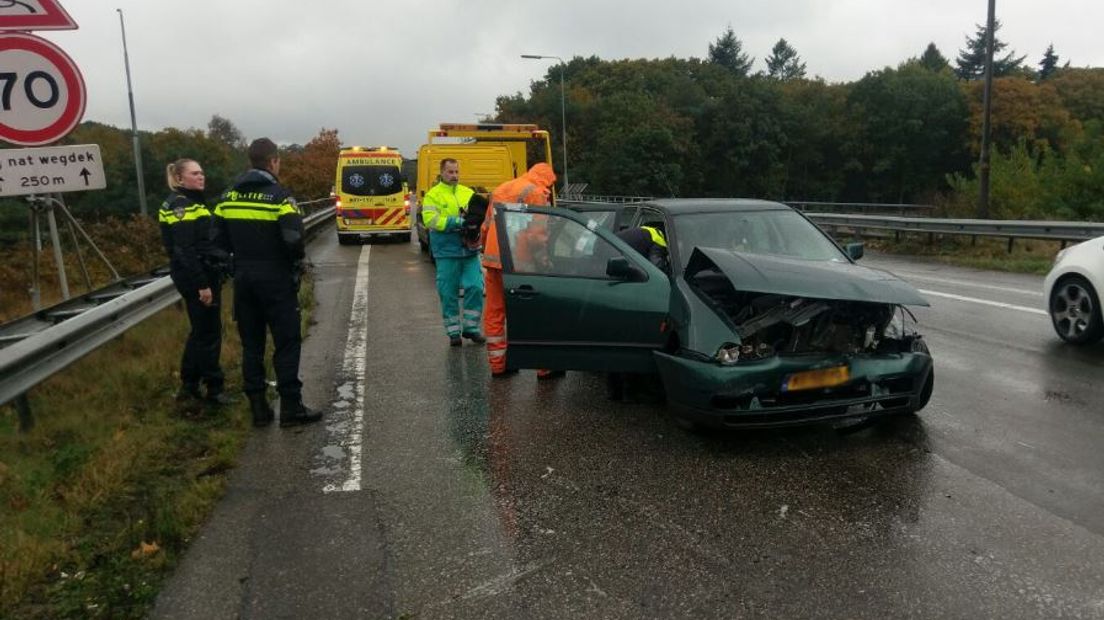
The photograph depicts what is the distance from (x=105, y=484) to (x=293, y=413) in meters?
1.36

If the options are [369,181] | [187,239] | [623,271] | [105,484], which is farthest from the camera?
[369,181]

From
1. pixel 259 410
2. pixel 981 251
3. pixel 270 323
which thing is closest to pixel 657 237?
pixel 270 323

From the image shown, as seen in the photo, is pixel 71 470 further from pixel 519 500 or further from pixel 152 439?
pixel 519 500

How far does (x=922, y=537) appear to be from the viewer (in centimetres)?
357

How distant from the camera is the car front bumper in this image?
14.6ft

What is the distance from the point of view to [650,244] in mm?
5746

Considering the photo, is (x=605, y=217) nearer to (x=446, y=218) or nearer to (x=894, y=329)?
(x=446, y=218)

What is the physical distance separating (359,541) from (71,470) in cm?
187

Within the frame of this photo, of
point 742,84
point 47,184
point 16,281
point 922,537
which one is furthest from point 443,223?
point 742,84

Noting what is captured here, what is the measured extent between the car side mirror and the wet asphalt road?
96cm

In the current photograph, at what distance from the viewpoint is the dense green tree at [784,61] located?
12050 centimetres

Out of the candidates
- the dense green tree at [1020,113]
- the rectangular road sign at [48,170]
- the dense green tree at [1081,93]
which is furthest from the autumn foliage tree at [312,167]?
the dense green tree at [1081,93]

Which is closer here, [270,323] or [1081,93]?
[270,323]

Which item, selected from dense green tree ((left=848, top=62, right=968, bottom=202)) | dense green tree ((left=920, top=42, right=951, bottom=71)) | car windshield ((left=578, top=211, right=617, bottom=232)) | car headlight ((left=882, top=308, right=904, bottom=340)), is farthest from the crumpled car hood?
dense green tree ((left=920, top=42, right=951, bottom=71))
